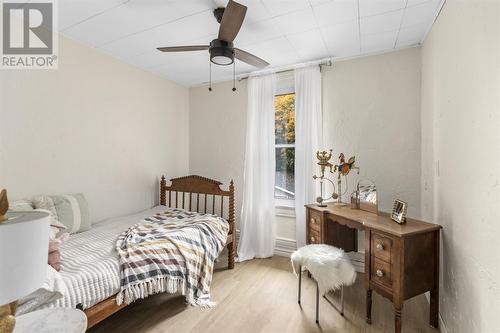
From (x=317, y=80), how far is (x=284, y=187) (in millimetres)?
1394

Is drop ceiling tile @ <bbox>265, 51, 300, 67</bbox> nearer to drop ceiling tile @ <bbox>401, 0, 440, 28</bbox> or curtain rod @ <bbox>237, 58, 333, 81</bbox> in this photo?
curtain rod @ <bbox>237, 58, 333, 81</bbox>

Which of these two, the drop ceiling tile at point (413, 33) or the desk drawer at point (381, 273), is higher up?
the drop ceiling tile at point (413, 33)

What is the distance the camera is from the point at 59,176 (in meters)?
2.32

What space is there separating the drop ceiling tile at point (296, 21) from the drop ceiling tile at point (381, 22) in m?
0.43

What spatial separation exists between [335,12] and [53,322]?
8.11 feet

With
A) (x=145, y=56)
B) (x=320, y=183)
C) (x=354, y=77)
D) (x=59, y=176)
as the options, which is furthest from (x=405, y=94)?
(x=59, y=176)

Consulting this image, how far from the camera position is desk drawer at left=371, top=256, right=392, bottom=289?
5.67 ft

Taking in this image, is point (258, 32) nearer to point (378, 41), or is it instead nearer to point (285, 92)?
point (285, 92)

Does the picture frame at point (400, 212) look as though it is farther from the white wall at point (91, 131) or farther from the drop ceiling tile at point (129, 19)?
the white wall at point (91, 131)

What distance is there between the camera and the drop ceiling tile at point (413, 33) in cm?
211

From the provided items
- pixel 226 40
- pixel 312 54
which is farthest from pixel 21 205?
pixel 312 54

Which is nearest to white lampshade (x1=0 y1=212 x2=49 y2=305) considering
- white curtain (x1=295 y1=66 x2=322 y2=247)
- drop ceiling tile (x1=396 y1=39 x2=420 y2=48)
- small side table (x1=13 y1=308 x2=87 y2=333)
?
small side table (x1=13 y1=308 x2=87 y2=333)

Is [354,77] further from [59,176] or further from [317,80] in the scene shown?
[59,176]

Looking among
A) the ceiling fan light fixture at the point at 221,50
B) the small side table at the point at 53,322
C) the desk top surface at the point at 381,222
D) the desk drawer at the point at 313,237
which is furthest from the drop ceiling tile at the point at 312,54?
the small side table at the point at 53,322
